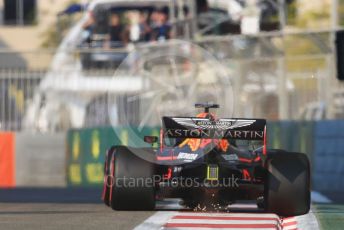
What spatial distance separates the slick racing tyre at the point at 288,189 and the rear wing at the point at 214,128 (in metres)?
0.45

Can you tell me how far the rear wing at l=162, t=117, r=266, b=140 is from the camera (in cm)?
1391

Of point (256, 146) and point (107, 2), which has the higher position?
point (107, 2)

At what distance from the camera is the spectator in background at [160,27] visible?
27.7 meters

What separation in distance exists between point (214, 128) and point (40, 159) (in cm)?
1119

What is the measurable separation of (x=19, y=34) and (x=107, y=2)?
8.44m

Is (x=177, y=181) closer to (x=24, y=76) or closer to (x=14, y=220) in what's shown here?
(x=14, y=220)

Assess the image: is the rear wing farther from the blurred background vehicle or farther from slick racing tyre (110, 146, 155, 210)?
the blurred background vehicle

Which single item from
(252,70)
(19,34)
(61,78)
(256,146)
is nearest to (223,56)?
(252,70)

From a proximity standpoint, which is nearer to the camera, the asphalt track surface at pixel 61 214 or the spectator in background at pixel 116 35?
the asphalt track surface at pixel 61 214

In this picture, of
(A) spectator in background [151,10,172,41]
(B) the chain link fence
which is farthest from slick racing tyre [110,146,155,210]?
(A) spectator in background [151,10,172,41]

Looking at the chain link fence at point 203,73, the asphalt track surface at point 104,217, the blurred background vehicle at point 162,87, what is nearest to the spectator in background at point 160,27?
the blurred background vehicle at point 162,87

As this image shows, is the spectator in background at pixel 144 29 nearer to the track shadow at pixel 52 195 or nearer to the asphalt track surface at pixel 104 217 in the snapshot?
the track shadow at pixel 52 195

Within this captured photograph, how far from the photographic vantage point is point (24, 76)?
24.1 meters

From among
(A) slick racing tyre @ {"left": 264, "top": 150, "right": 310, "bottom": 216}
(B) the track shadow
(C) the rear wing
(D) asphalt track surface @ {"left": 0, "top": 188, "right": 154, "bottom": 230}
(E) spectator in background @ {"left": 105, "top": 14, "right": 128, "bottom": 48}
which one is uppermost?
(E) spectator in background @ {"left": 105, "top": 14, "right": 128, "bottom": 48}
